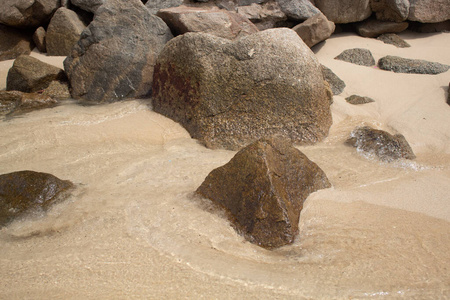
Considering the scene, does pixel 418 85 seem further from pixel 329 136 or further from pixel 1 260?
pixel 1 260

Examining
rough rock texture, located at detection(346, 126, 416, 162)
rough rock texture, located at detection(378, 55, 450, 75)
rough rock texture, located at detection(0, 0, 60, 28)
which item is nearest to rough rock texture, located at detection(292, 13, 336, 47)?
rough rock texture, located at detection(378, 55, 450, 75)

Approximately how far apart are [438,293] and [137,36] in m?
4.93

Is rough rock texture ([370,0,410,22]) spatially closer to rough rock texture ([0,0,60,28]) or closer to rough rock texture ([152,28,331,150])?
rough rock texture ([152,28,331,150])

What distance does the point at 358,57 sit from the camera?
7062 mm

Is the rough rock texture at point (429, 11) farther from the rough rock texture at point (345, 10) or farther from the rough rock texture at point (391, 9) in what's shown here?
the rough rock texture at point (345, 10)

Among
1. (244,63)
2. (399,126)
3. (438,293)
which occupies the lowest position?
(399,126)

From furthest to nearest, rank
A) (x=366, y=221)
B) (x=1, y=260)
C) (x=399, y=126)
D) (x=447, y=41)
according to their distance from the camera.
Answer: (x=447, y=41) < (x=399, y=126) < (x=366, y=221) < (x=1, y=260)

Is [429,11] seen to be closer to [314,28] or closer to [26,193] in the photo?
[314,28]

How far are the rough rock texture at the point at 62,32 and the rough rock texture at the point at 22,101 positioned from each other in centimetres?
233

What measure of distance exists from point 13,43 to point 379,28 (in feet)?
24.3

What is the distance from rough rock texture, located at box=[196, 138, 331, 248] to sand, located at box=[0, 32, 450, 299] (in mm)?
96

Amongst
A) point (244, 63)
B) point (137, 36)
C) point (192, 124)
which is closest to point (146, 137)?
point (192, 124)

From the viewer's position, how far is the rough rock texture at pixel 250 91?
4340 mm

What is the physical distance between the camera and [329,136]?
4645 millimetres
